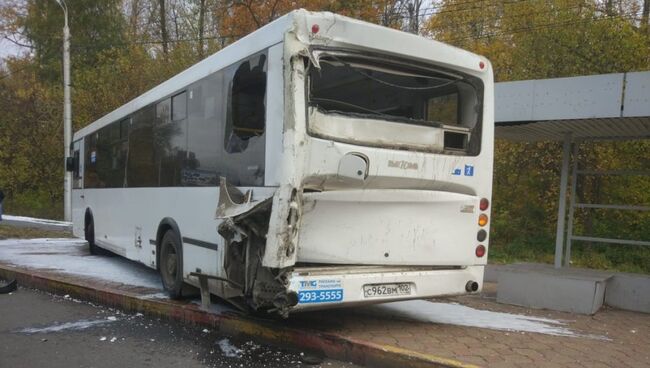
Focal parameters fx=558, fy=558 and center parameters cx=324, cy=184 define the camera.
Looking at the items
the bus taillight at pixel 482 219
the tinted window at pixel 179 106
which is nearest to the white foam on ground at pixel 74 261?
the tinted window at pixel 179 106

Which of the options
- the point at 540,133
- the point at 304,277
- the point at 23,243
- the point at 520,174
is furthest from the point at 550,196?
the point at 23,243

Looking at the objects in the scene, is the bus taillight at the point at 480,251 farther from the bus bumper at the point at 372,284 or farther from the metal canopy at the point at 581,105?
the metal canopy at the point at 581,105

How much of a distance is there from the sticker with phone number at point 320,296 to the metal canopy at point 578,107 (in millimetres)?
3530

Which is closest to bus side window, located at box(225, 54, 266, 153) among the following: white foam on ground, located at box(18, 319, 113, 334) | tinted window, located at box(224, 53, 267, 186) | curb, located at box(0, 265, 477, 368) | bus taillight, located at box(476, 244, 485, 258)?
tinted window, located at box(224, 53, 267, 186)

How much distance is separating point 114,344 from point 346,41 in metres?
3.80

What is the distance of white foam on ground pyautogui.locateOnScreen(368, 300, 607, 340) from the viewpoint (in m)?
5.89

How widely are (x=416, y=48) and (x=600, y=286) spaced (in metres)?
3.79

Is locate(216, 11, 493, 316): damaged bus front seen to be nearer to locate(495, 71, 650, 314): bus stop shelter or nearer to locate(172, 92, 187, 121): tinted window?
locate(495, 71, 650, 314): bus stop shelter

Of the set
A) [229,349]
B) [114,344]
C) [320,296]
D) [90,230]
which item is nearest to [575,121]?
[320,296]

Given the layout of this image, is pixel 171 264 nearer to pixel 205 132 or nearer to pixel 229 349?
pixel 205 132

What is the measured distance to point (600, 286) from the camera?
265 inches

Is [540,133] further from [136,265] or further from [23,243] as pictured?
[23,243]

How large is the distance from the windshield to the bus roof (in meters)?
0.12

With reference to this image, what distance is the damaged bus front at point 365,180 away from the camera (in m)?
4.72
